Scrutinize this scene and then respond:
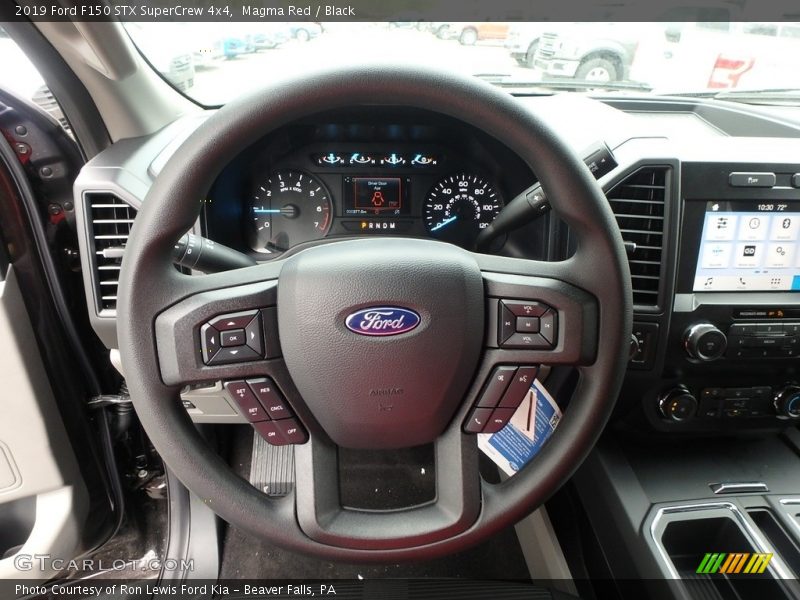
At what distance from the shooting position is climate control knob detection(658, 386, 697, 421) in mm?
1177

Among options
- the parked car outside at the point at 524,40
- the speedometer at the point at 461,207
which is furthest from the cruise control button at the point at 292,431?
the parked car outside at the point at 524,40

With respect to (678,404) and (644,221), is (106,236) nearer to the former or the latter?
(644,221)

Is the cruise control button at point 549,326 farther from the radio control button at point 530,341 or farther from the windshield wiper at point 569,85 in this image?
the windshield wiper at point 569,85

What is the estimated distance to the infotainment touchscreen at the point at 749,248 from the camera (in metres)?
1.08

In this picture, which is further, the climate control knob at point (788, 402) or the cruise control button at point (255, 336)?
the climate control knob at point (788, 402)

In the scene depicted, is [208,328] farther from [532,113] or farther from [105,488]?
[105,488]

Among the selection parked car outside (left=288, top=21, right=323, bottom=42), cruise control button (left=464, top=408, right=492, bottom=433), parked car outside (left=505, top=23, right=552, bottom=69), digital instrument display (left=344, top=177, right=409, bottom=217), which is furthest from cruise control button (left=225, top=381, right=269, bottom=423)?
parked car outside (left=505, top=23, right=552, bottom=69)

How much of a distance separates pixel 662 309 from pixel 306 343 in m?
0.72

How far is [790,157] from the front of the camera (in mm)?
1072

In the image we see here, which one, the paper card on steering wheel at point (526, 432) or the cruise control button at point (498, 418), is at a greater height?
the cruise control button at point (498, 418)

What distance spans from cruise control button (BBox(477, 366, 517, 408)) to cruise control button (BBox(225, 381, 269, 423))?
285mm

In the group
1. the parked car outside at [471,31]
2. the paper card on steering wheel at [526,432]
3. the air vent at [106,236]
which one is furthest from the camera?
the parked car outside at [471,31]

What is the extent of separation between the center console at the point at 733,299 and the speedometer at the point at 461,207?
406mm

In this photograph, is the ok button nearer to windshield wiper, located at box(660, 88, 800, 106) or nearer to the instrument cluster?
the instrument cluster
